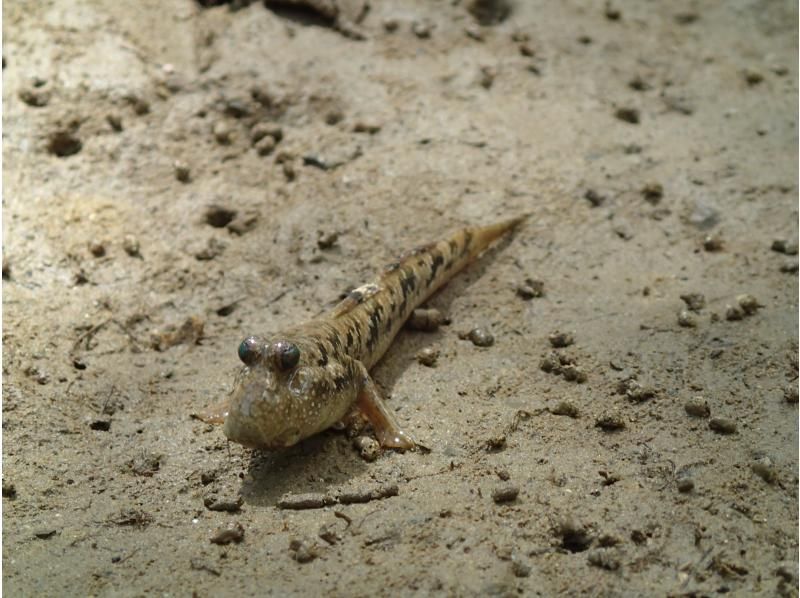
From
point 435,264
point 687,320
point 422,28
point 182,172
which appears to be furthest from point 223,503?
point 422,28

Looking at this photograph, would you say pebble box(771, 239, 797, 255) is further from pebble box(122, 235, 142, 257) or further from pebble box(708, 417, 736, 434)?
pebble box(122, 235, 142, 257)

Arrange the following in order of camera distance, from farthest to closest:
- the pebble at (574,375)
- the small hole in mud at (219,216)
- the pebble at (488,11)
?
the pebble at (488,11) → the small hole in mud at (219,216) → the pebble at (574,375)

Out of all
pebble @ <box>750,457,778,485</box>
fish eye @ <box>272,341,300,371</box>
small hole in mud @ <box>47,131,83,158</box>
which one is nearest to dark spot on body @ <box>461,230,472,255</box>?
fish eye @ <box>272,341,300,371</box>

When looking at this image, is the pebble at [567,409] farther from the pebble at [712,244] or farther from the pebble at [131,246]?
the pebble at [131,246]

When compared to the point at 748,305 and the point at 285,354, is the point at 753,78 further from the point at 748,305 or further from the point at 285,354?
the point at 285,354

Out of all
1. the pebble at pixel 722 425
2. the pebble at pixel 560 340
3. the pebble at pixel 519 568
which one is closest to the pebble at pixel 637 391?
the pebble at pixel 722 425
